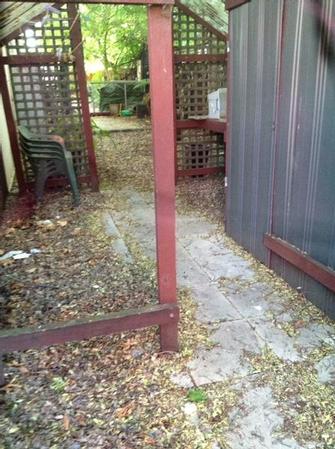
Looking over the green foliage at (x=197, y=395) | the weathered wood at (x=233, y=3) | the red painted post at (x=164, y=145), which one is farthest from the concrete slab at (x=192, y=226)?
the green foliage at (x=197, y=395)

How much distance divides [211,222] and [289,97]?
1904 mm

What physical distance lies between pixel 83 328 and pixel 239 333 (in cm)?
93

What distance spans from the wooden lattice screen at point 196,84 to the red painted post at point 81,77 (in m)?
1.26

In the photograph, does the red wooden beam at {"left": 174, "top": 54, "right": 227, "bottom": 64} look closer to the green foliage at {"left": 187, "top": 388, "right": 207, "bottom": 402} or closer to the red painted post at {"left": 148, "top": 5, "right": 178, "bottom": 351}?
the red painted post at {"left": 148, "top": 5, "right": 178, "bottom": 351}

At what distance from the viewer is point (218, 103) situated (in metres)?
5.13

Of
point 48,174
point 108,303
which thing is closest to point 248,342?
point 108,303

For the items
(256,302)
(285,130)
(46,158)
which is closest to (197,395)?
(256,302)

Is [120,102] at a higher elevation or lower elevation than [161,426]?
higher

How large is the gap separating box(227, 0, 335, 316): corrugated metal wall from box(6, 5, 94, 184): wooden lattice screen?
2.51 metres

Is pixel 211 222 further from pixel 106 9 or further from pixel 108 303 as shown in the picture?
pixel 106 9

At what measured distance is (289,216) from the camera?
9.12ft

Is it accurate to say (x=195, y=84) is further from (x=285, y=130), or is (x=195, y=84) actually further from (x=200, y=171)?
(x=285, y=130)

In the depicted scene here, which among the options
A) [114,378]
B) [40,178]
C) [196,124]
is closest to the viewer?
[114,378]

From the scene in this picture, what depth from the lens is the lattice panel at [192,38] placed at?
5.39m
